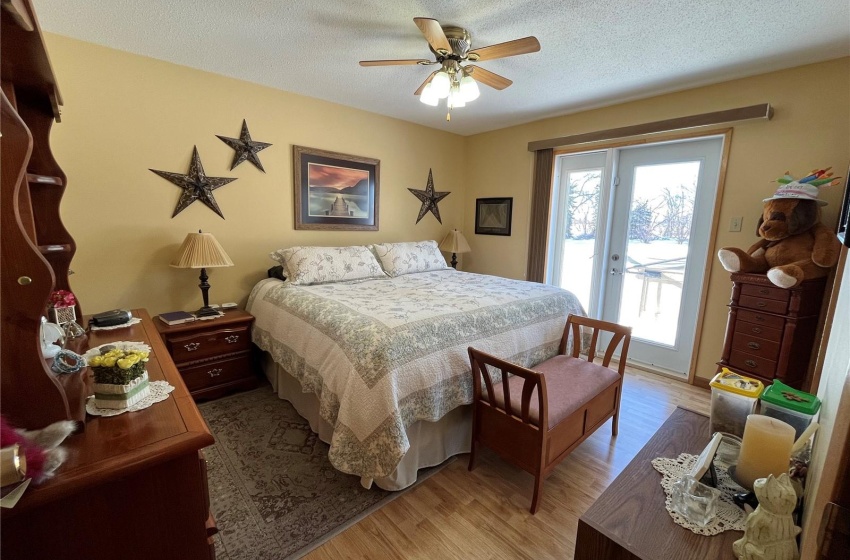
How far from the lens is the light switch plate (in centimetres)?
260

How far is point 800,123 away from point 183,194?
4.43 meters

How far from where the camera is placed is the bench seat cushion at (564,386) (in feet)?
5.41

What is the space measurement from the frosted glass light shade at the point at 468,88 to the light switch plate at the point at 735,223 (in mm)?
2193

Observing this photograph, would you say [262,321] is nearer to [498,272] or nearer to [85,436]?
[85,436]

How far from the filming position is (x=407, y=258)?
3402 mm

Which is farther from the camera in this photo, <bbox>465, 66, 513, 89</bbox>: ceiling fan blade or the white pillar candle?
<bbox>465, 66, 513, 89</bbox>: ceiling fan blade

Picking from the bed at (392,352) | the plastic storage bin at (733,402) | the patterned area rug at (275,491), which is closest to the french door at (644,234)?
the bed at (392,352)

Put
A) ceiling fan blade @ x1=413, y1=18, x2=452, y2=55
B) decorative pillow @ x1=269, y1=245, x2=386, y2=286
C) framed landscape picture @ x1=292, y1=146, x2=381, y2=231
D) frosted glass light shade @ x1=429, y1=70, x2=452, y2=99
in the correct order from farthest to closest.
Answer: framed landscape picture @ x1=292, y1=146, x2=381, y2=231
decorative pillow @ x1=269, y1=245, x2=386, y2=286
frosted glass light shade @ x1=429, y1=70, x2=452, y2=99
ceiling fan blade @ x1=413, y1=18, x2=452, y2=55

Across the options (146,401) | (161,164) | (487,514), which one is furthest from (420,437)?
(161,164)

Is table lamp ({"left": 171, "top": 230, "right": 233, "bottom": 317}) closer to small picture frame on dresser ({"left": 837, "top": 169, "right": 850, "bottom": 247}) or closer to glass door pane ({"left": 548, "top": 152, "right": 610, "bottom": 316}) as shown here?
small picture frame on dresser ({"left": 837, "top": 169, "right": 850, "bottom": 247})

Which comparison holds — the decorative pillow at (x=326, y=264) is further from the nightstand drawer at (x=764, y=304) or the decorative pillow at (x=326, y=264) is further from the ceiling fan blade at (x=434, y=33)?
the nightstand drawer at (x=764, y=304)

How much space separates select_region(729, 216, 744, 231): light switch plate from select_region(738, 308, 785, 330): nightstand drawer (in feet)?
2.27

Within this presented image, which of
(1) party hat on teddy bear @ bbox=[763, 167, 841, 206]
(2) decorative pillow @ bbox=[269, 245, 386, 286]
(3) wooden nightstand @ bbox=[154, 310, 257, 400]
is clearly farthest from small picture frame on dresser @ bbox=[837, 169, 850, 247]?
(3) wooden nightstand @ bbox=[154, 310, 257, 400]

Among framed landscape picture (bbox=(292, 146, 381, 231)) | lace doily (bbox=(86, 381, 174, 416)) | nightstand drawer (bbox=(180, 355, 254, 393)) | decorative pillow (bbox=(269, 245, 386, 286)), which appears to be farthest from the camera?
framed landscape picture (bbox=(292, 146, 381, 231))
